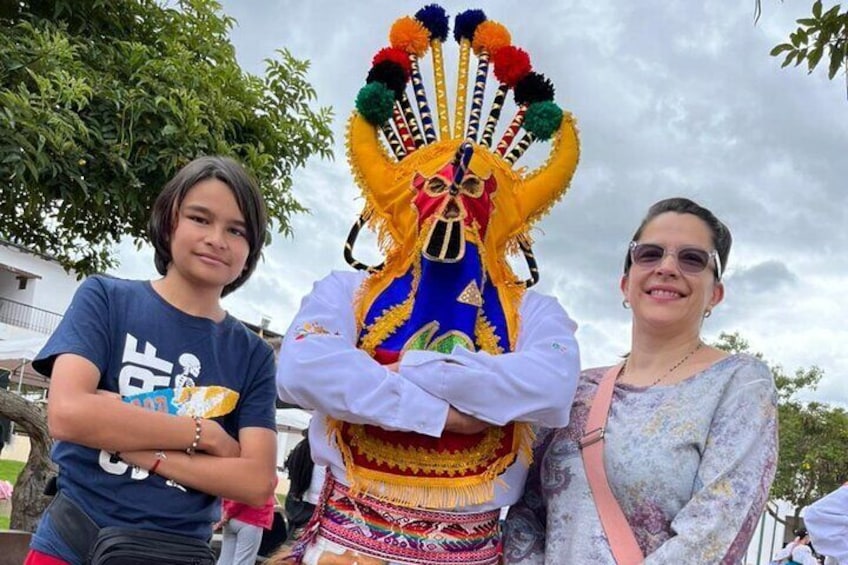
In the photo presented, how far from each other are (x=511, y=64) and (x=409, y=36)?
1.11 feet

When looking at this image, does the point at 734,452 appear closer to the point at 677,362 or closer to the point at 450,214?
the point at 677,362

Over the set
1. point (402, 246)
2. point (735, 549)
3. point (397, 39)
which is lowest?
point (735, 549)

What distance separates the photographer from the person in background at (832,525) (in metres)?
4.62

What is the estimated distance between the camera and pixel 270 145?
5648mm

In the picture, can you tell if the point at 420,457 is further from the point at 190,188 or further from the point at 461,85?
the point at 461,85

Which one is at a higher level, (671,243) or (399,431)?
(671,243)

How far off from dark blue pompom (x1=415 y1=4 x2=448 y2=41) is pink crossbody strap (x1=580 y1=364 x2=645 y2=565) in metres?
1.27

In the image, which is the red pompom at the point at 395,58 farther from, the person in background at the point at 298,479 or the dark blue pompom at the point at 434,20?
the person in background at the point at 298,479

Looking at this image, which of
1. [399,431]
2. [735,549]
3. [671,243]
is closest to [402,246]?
[399,431]

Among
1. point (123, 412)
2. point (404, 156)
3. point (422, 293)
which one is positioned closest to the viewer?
point (123, 412)

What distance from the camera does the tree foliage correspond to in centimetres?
422

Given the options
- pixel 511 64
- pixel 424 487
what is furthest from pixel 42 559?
pixel 511 64

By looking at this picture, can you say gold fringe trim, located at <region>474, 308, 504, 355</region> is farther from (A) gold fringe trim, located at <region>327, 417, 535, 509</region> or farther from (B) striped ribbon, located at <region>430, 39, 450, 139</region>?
(B) striped ribbon, located at <region>430, 39, 450, 139</region>

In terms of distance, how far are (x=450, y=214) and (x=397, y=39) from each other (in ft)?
2.30
